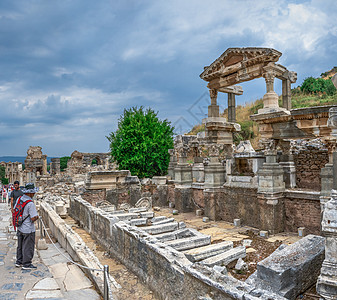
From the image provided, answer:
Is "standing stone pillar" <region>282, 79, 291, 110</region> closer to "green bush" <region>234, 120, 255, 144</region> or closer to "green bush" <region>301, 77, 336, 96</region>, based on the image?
"green bush" <region>234, 120, 255, 144</region>

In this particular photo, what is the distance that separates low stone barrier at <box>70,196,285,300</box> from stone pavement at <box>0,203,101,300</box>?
2.90 ft

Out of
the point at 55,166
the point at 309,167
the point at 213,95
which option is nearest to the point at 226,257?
the point at 309,167

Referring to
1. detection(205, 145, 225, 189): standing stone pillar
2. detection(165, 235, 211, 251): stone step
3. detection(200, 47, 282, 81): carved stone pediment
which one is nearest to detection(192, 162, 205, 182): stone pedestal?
detection(205, 145, 225, 189): standing stone pillar

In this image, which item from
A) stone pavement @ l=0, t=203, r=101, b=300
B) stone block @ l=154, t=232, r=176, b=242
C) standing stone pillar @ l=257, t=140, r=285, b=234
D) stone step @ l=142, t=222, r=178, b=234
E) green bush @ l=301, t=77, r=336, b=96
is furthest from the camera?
green bush @ l=301, t=77, r=336, b=96

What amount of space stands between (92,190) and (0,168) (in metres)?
34.9

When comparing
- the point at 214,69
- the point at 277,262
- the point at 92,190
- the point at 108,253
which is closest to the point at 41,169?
the point at 92,190

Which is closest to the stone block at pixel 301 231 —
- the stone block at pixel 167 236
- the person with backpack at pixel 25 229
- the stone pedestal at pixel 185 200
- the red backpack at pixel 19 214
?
the stone block at pixel 167 236

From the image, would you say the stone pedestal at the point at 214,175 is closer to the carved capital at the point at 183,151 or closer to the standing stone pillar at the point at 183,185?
the standing stone pillar at the point at 183,185

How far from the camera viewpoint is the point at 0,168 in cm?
3984

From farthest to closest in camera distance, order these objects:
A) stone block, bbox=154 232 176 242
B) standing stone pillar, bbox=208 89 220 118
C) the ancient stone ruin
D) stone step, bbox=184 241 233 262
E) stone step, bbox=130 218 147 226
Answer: standing stone pillar, bbox=208 89 220 118 → stone step, bbox=130 218 147 226 → stone block, bbox=154 232 176 242 → stone step, bbox=184 241 233 262 → the ancient stone ruin

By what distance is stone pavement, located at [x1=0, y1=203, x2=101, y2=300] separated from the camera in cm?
389

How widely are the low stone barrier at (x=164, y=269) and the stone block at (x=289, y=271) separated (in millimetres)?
1371

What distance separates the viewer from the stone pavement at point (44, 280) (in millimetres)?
3893

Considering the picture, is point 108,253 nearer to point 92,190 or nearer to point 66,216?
point 66,216
